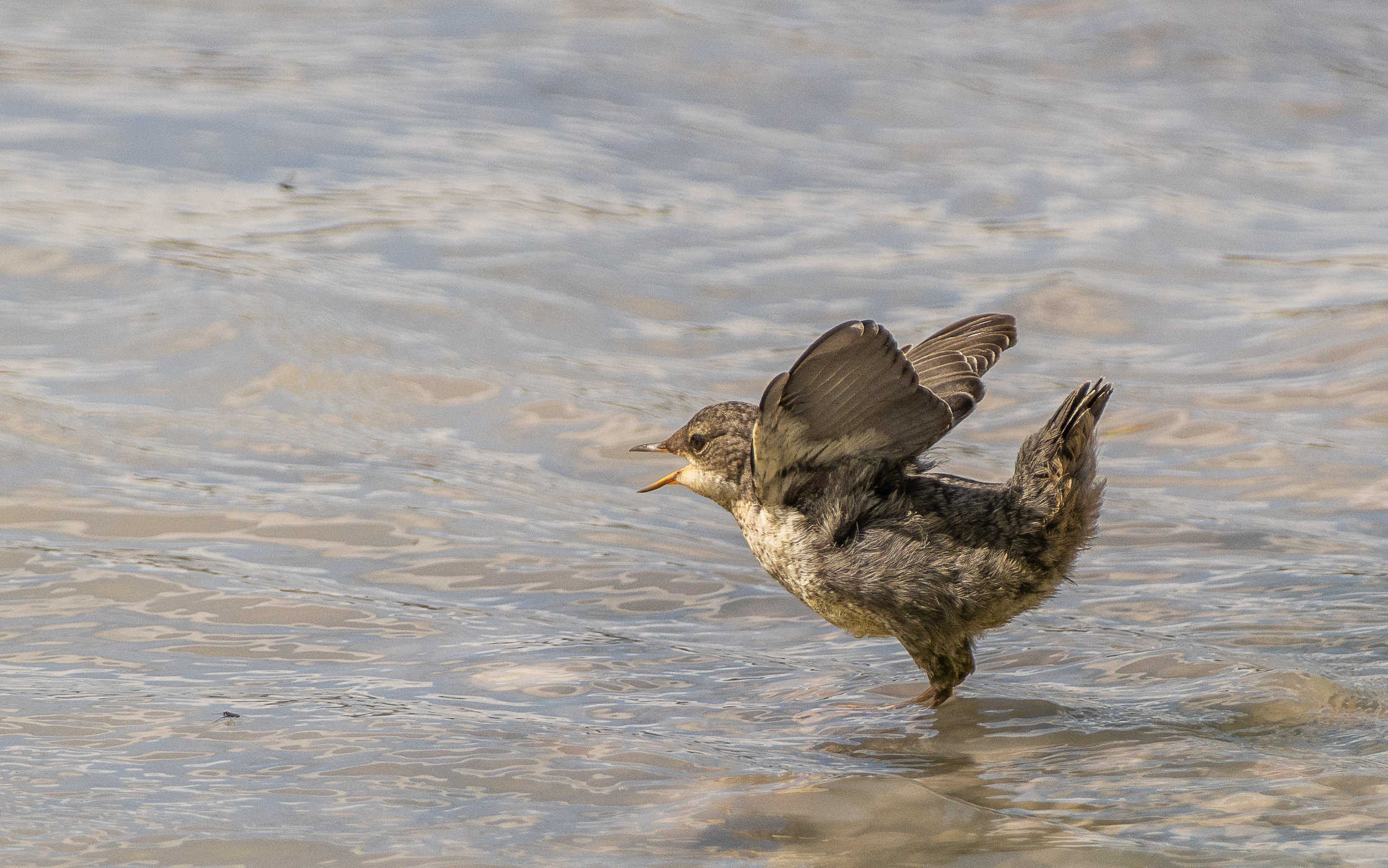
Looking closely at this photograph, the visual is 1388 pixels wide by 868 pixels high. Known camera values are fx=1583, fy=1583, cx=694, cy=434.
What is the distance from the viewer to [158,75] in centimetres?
1231

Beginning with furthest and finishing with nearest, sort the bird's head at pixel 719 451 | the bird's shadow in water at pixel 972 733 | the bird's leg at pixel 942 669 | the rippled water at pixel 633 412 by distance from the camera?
1. the bird's head at pixel 719 451
2. the bird's leg at pixel 942 669
3. the bird's shadow in water at pixel 972 733
4. the rippled water at pixel 633 412

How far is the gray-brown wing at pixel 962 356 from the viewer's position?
5.32 m

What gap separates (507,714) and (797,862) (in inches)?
54.4

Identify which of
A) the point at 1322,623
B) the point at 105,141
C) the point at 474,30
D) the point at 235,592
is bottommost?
the point at 235,592

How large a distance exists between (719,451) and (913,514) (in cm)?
81

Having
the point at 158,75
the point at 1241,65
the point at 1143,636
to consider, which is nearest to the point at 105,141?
the point at 158,75

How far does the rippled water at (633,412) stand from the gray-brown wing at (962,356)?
1025 millimetres

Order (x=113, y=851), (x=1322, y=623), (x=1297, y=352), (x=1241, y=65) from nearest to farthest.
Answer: (x=113, y=851) < (x=1322, y=623) < (x=1297, y=352) < (x=1241, y=65)

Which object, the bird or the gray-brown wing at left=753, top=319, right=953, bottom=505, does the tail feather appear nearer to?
the bird

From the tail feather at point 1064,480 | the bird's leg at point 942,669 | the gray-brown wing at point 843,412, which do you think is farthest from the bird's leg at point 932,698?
the gray-brown wing at point 843,412

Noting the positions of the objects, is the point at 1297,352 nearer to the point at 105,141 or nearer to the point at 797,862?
the point at 797,862

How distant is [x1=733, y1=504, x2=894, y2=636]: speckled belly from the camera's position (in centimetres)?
524

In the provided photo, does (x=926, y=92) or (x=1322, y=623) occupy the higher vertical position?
(x=926, y=92)

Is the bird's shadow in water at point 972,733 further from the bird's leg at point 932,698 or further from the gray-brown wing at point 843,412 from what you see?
the gray-brown wing at point 843,412
